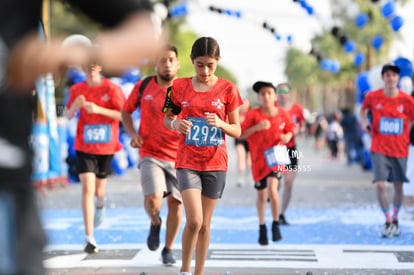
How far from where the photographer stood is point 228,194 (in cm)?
1381

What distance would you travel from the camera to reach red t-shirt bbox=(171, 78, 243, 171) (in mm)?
5531

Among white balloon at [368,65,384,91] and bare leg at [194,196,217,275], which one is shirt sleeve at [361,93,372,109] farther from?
white balloon at [368,65,384,91]

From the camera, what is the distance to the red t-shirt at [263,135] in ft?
26.6

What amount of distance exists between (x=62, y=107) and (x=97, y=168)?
6.25 meters

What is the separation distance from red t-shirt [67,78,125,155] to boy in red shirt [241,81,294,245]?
1.49 meters

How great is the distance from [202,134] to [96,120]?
2.60 metres

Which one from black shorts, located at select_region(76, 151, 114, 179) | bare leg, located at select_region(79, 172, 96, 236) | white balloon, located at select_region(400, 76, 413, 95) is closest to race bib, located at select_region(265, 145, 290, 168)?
black shorts, located at select_region(76, 151, 114, 179)

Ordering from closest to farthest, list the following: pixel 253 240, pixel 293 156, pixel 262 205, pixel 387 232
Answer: pixel 262 205, pixel 253 240, pixel 387 232, pixel 293 156

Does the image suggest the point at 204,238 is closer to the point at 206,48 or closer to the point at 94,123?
the point at 206,48

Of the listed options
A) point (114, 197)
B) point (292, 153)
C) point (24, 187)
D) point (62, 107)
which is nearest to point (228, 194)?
point (114, 197)

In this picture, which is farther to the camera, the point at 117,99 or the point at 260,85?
the point at 260,85

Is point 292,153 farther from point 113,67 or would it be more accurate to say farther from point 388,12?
point 388,12

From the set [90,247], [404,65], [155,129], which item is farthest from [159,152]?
[404,65]

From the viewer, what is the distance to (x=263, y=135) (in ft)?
26.7
